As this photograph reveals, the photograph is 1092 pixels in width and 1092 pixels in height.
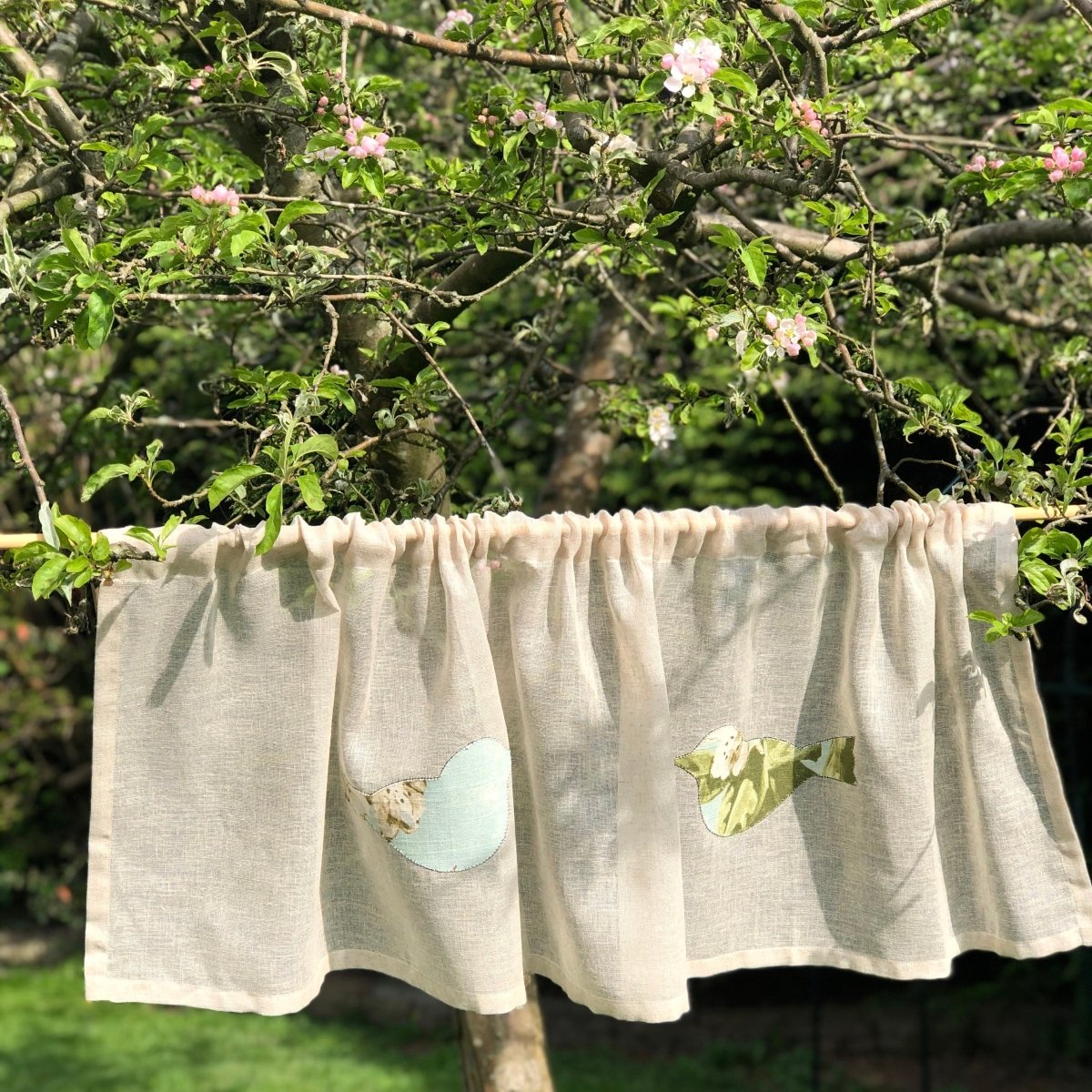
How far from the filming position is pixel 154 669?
161cm

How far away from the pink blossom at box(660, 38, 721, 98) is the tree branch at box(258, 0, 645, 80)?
286 millimetres

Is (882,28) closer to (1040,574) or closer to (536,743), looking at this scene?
(1040,574)

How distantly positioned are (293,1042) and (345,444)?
3478mm

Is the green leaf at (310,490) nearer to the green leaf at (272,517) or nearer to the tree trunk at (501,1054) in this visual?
the green leaf at (272,517)

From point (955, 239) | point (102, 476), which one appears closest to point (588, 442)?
point (955, 239)

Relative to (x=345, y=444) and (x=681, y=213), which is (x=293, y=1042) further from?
(x=681, y=213)

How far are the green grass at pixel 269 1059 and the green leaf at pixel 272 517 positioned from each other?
3298 millimetres

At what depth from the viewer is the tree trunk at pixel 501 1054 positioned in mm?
2479

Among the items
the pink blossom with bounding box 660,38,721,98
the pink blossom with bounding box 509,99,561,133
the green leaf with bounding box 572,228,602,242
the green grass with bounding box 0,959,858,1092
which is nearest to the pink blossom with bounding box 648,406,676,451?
the green leaf with bounding box 572,228,602,242

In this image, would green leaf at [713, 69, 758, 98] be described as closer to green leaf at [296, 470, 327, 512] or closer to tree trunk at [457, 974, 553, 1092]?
green leaf at [296, 470, 327, 512]

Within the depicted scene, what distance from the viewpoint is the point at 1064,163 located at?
5.10ft

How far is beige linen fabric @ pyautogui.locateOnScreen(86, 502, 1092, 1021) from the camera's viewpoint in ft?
5.25

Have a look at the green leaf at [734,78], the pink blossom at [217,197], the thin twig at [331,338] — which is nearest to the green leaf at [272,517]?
the thin twig at [331,338]

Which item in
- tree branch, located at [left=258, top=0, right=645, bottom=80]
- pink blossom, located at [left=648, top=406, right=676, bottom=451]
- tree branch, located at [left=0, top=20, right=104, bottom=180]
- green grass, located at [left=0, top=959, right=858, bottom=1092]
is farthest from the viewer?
green grass, located at [left=0, top=959, right=858, bottom=1092]
